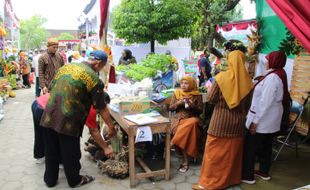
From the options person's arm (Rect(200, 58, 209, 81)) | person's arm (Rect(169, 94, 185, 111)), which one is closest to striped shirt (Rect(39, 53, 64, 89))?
person's arm (Rect(169, 94, 185, 111))

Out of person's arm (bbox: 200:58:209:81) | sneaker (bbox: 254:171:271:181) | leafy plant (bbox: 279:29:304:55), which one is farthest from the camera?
person's arm (bbox: 200:58:209:81)

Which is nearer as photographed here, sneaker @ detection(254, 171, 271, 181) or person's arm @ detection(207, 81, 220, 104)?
person's arm @ detection(207, 81, 220, 104)

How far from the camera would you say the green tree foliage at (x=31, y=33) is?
61.4m

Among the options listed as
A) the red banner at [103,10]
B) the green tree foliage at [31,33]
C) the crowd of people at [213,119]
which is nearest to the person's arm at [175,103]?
the crowd of people at [213,119]

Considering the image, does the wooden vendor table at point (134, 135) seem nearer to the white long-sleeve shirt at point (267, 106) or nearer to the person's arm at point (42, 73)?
the white long-sleeve shirt at point (267, 106)

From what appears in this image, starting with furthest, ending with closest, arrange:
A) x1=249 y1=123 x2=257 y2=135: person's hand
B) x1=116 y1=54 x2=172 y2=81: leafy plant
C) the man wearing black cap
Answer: x1=116 y1=54 x2=172 y2=81: leafy plant → x1=249 y1=123 x2=257 y2=135: person's hand → the man wearing black cap

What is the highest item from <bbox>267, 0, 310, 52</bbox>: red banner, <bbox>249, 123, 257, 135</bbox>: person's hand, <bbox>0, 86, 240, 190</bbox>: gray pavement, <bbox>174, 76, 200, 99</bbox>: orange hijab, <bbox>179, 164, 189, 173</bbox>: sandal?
<bbox>267, 0, 310, 52</bbox>: red banner

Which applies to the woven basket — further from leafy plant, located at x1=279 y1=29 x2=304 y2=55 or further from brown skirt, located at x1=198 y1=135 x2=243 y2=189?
leafy plant, located at x1=279 y1=29 x2=304 y2=55

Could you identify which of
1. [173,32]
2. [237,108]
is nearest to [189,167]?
[237,108]

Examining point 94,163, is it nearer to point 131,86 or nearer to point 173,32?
point 131,86

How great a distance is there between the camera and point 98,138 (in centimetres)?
325

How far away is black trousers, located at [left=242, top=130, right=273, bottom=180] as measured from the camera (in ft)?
11.4

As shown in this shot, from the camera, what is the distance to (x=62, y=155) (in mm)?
3254

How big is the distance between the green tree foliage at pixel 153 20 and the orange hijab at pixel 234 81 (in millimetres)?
3350
